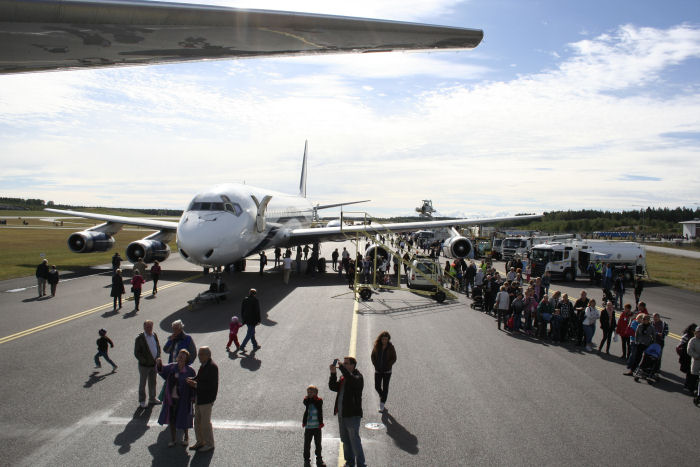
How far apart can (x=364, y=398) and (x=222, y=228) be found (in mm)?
11811

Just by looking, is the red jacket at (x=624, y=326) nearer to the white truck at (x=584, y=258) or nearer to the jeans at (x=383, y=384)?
the jeans at (x=383, y=384)

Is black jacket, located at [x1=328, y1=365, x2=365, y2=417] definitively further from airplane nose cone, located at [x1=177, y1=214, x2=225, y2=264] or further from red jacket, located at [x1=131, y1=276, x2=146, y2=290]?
airplane nose cone, located at [x1=177, y1=214, x2=225, y2=264]

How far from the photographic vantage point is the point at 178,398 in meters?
6.88

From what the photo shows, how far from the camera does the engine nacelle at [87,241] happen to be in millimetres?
27859

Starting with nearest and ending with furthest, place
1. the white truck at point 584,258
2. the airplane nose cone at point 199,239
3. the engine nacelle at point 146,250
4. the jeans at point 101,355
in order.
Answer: the jeans at point 101,355 → the airplane nose cone at point 199,239 → the engine nacelle at point 146,250 → the white truck at point 584,258

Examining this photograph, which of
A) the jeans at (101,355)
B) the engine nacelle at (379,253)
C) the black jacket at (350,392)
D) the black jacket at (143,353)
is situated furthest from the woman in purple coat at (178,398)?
the engine nacelle at (379,253)

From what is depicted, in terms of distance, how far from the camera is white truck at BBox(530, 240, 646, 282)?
2731cm

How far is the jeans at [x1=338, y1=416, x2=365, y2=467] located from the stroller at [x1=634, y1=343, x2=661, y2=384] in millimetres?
7908

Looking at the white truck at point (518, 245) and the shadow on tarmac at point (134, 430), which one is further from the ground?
the white truck at point (518, 245)

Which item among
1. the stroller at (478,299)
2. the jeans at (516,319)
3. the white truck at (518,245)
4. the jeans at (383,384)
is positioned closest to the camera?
the jeans at (383,384)

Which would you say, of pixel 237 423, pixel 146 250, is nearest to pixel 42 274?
pixel 146 250

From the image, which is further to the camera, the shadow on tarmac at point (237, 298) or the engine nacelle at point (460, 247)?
the engine nacelle at point (460, 247)

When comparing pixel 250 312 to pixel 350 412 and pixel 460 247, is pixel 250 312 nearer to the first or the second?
pixel 350 412

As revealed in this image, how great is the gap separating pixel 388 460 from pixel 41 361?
9.10m
